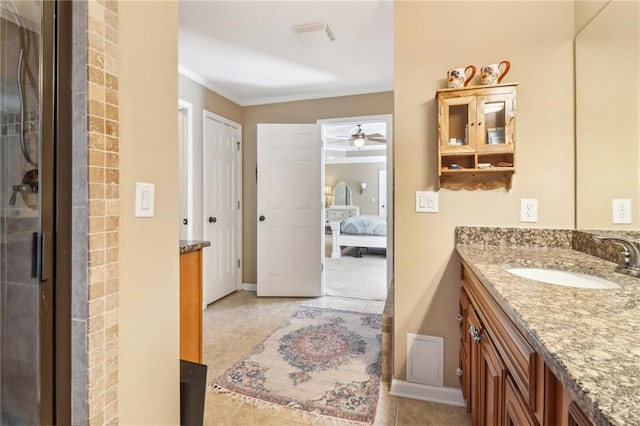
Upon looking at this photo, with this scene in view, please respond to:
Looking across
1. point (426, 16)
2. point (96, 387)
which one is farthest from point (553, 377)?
point (426, 16)

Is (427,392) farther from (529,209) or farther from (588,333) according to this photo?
(588,333)

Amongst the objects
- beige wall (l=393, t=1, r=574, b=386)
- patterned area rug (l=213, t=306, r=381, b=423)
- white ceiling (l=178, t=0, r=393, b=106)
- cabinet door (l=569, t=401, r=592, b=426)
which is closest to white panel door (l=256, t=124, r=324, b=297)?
white ceiling (l=178, t=0, r=393, b=106)

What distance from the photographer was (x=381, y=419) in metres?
1.62

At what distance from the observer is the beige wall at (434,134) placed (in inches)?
64.4

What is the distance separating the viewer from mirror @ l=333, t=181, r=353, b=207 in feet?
31.4

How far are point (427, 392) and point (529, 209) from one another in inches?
47.0

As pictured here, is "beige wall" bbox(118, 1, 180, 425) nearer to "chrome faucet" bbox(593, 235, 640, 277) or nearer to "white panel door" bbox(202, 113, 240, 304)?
"chrome faucet" bbox(593, 235, 640, 277)

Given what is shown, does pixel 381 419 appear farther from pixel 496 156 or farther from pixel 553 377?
pixel 496 156

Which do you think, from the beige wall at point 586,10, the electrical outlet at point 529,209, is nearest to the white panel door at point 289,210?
the electrical outlet at point 529,209

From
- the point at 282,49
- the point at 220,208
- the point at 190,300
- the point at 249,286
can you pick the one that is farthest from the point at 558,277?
the point at 249,286

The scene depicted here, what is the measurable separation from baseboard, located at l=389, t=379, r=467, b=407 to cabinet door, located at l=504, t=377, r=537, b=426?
92 centimetres

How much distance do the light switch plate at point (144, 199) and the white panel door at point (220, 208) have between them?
2.40m

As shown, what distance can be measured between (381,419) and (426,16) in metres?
2.26

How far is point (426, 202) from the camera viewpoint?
5.86 feet
